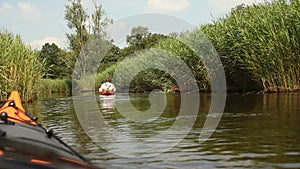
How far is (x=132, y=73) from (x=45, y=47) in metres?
63.5

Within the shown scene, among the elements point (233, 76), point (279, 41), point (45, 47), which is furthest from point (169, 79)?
point (45, 47)

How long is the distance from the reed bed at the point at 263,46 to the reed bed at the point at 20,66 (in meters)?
9.48

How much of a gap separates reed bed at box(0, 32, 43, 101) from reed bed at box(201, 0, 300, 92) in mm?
9480

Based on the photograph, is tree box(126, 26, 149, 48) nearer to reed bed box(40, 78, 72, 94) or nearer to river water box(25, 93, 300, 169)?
reed bed box(40, 78, 72, 94)

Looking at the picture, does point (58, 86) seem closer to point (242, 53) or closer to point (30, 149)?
point (242, 53)

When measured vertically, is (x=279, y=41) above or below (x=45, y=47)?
below

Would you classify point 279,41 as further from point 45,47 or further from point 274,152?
point 45,47

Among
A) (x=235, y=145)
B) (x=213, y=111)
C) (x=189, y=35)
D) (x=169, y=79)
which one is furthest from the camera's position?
(x=169, y=79)

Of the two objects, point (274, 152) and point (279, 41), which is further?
point (279, 41)

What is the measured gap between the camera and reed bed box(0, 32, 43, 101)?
18.1 meters

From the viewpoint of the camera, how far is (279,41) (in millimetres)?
18047

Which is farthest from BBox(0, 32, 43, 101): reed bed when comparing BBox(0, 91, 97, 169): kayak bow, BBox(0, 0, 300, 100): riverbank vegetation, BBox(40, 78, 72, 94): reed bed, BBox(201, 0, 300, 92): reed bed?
BBox(40, 78, 72, 94): reed bed

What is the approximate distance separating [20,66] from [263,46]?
11298mm

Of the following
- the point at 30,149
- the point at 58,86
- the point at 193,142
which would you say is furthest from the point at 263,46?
the point at 58,86
